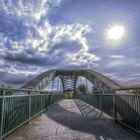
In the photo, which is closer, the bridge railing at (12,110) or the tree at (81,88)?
the bridge railing at (12,110)

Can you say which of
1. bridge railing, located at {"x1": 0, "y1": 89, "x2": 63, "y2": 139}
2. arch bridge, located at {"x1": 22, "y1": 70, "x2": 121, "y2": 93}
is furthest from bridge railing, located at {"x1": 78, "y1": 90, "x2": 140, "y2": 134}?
arch bridge, located at {"x1": 22, "y1": 70, "x2": 121, "y2": 93}

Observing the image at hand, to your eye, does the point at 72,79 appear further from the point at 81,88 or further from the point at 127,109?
the point at 127,109

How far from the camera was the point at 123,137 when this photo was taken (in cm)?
642

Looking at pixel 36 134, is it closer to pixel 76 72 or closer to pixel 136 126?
pixel 136 126

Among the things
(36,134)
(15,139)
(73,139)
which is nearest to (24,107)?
(36,134)

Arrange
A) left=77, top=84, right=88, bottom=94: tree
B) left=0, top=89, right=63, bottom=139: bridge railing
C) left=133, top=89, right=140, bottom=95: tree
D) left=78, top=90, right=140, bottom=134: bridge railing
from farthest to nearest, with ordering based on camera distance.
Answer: left=77, top=84, right=88, bottom=94: tree → left=78, top=90, right=140, bottom=134: bridge railing → left=133, top=89, right=140, bottom=95: tree → left=0, top=89, right=63, bottom=139: bridge railing

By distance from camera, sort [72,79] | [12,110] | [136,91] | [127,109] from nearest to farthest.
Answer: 1. [12,110]
2. [136,91]
3. [127,109]
4. [72,79]

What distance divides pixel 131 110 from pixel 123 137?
4.67 ft

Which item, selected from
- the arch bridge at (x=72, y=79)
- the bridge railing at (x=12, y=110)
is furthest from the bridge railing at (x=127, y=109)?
the arch bridge at (x=72, y=79)

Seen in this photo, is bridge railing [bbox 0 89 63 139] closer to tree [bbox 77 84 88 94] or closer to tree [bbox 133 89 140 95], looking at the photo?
tree [bbox 133 89 140 95]

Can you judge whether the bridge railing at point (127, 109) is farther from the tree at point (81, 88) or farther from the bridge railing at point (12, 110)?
the tree at point (81, 88)

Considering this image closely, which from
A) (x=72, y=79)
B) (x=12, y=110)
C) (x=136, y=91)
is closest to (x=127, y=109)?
(x=136, y=91)

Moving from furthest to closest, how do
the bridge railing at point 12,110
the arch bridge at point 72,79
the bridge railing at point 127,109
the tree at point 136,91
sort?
the arch bridge at point 72,79, the bridge railing at point 127,109, the tree at point 136,91, the bridge railing at point 12,110

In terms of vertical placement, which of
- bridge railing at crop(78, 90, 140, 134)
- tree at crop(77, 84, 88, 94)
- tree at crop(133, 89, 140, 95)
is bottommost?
bridge railing at crop(78, 90, 140, 134)
